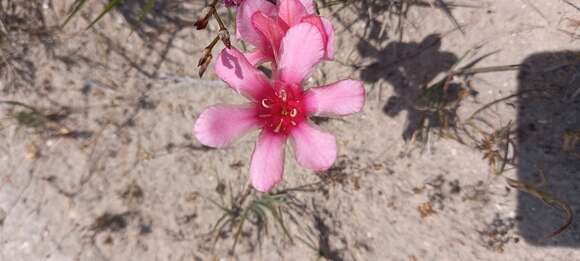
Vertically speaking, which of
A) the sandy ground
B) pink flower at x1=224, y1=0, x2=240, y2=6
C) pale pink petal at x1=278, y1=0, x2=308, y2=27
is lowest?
the sandy ground

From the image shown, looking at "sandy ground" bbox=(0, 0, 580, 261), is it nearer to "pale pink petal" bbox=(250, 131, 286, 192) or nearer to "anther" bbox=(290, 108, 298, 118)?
"anther" bbox=(290, 108, 298, 118)

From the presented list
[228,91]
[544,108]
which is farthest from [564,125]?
[228,91]

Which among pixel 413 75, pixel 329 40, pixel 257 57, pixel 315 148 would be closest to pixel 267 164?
pixel 315 148

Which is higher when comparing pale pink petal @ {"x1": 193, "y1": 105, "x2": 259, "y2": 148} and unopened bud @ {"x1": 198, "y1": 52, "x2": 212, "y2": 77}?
unopened bud @ {"x1": 198, "y1": 52, "x2": 212, "y2": 77}

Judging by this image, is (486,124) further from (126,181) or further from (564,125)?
(126,181)

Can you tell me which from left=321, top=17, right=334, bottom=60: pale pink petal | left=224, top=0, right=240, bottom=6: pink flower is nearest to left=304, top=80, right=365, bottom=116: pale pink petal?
left=321, top=17, right=334, bottom=60: pale pink petal

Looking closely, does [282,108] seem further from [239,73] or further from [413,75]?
[413,75]
